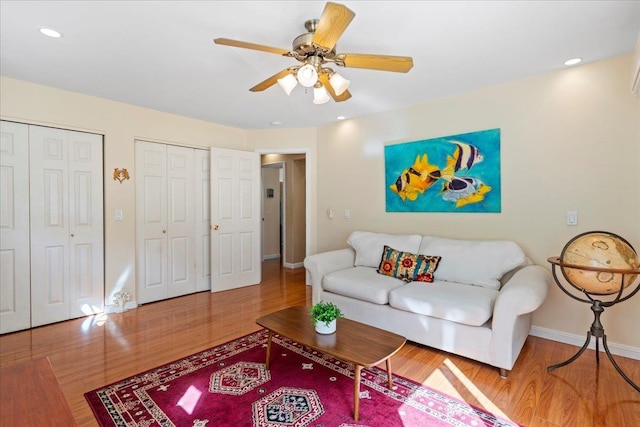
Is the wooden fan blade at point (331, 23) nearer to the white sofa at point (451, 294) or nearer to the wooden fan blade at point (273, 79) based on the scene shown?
the wooden fan blade at point (273, 79)

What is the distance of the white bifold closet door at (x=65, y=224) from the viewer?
10.1 ft

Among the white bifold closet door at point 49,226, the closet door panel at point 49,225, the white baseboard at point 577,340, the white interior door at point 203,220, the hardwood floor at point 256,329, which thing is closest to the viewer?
the hardwood floor at point 256,329

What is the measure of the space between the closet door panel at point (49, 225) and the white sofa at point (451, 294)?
100 inches

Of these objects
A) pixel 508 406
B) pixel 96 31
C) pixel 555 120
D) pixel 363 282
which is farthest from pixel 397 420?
pixel 96 31

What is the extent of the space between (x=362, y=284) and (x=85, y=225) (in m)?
3.00

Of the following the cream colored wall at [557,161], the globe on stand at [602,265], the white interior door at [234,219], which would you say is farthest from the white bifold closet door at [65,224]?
the globe on stand at [602,265]

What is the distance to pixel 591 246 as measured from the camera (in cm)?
201

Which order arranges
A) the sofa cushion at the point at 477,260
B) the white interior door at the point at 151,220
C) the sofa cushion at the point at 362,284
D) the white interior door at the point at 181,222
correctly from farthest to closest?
the white interior door at the point at 181,222, the white interior door at the point at 151,220, the sofa cushion at the point at 362,284, the sofa cushion at the point at 477,260

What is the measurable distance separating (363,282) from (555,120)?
87.2 inches

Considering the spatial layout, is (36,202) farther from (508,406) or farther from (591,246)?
(591,246)

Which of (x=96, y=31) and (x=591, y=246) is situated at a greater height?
(x=96, y=31)

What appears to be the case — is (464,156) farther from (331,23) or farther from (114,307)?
(114,307)

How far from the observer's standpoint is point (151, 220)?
388cm

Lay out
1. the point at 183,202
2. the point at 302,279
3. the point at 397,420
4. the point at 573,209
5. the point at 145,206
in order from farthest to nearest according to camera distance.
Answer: the point at 302,279
the point at 183,202
the point at 145,206
the point at 573,209
the point at 397,420
